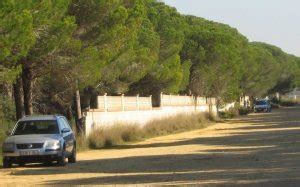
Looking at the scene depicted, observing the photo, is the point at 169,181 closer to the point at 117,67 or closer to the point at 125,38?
the point at 125,38

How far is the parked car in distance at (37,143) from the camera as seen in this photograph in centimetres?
2359

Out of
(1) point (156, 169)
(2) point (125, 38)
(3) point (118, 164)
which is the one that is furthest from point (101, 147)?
(1) point (156, 169)

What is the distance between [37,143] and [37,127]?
1.64 m

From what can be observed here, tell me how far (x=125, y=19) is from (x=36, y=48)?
27.4ft

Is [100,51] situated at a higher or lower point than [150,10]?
lower

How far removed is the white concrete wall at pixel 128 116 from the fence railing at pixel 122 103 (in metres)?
0.29

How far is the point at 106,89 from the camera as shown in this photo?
48.5m

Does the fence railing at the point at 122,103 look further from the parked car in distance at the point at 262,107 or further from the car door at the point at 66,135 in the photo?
the parked car in distance at the point at 262,107

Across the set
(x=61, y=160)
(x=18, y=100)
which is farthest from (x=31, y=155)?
(x=18, y=100)

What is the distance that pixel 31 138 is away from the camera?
2381 cm

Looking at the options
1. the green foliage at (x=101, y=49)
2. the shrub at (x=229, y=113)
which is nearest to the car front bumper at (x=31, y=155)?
the green foliage at (x=101, y=49)

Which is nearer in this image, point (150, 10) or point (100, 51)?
point (100, 51)

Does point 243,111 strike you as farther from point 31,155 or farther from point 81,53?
point 31,155

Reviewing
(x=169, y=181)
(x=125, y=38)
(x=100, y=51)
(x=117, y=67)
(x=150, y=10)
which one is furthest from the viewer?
(x=150, y=10)
